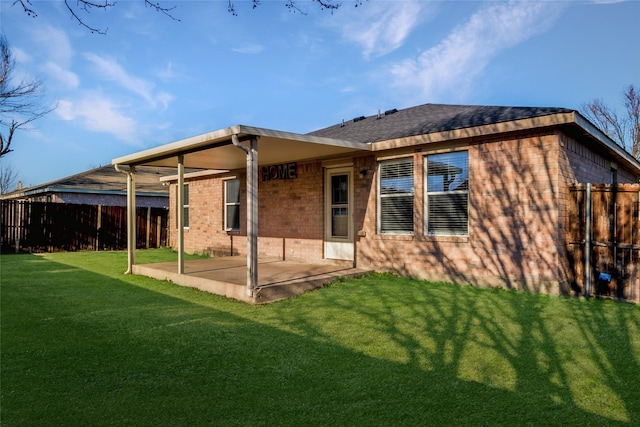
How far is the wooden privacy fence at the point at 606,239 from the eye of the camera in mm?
6621

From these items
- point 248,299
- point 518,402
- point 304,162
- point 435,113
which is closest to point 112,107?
point 304,162

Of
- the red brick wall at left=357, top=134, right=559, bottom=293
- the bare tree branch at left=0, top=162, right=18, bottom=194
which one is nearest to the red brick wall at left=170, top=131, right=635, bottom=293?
the red brick wall at left=357, top=134, right=559, bottom=293

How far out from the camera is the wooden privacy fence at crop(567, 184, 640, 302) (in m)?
6.62

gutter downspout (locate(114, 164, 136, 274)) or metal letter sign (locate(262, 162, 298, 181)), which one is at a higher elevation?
metal letter sign (locate(262, 162, 298, 181))

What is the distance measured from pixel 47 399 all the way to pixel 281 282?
4477 mm

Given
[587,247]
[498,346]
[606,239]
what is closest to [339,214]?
[587,247]

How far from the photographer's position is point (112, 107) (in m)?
10.8

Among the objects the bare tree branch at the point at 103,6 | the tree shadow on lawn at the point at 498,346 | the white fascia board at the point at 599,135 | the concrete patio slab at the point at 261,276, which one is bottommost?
the tree shadow on lawn at the point at 498,346

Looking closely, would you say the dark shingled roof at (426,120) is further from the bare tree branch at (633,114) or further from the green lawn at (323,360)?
the bare tree branch at (633,114)

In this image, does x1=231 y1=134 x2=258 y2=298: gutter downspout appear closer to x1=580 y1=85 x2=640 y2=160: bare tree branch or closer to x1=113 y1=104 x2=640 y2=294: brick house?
x1=113 y1=104 x2=640 y2=294: brick house

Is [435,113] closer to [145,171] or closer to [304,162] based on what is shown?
[304,162]

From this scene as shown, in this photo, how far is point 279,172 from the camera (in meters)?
11.4

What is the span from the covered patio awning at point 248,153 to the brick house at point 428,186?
0.03 meters

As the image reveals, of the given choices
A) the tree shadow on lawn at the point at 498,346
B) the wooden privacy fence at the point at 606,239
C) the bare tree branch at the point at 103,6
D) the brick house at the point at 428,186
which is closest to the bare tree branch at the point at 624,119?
the brick house at the point at 428,186
